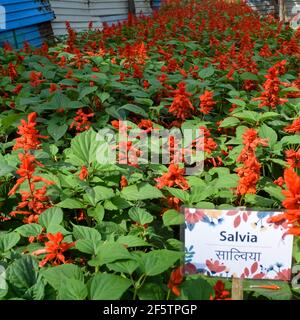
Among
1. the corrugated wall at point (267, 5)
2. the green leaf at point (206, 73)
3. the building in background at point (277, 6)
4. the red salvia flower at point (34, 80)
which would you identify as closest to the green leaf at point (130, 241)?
the red salvia flower at point (34, 80)

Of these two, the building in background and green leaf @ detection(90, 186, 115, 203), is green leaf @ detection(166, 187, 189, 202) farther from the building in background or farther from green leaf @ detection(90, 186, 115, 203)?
the building in background

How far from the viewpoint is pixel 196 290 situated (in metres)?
1.72

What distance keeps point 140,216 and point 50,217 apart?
1.41 feet

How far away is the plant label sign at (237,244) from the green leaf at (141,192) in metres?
0.51

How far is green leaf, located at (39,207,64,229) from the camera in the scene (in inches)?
82.0

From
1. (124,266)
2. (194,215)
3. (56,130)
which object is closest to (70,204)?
(124,266)

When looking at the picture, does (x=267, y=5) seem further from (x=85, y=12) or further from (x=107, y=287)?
(x=107, y=287)

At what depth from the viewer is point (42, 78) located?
4340 millimetres

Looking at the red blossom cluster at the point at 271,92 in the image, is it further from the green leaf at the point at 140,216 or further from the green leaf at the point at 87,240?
the green leaf at the point at 87,240

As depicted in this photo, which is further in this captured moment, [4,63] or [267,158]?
[4,63]

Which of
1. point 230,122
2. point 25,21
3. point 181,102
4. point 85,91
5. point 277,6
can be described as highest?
point 277,6

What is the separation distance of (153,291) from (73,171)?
1174mm

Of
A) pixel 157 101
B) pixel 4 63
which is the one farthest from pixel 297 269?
pixel 4 63

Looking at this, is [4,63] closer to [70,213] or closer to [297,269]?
[70,213]
